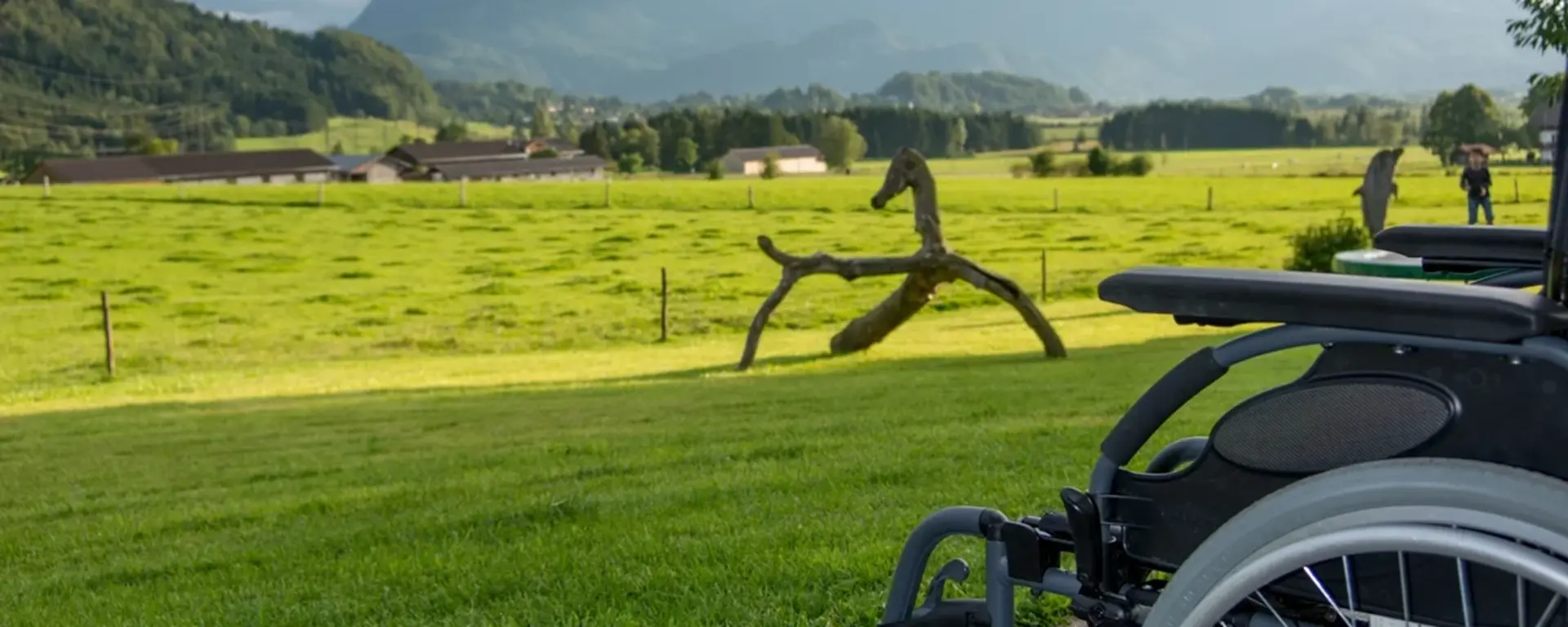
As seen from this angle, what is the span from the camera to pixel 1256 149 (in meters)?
111

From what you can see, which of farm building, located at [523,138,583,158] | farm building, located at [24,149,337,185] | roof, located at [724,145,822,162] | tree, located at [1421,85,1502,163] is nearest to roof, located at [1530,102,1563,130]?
tree, located at [1421,85,1502,163]

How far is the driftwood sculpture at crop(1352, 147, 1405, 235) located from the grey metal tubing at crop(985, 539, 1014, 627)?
20648mm

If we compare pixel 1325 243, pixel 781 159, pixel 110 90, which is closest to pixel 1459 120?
pixel 1325 243

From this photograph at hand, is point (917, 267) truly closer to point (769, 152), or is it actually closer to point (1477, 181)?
point (1477, 181)

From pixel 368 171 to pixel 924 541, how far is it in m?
123

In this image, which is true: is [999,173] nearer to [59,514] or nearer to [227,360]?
[227,360]

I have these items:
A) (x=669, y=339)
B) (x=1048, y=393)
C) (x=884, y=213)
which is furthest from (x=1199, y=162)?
(x=1048, y=393)

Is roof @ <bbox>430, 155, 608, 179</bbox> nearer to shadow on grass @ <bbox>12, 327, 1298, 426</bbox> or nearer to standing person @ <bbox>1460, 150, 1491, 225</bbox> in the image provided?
standing person @ <bbox>1460, 150, 1491, 225</bbox>

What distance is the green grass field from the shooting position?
4.63 meters

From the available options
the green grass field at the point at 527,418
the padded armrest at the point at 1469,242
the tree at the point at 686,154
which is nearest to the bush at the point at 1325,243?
the green grass field at the point at 527,418

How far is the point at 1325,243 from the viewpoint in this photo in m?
25.9

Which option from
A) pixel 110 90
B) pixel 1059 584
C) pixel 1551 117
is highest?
pixel 110 90

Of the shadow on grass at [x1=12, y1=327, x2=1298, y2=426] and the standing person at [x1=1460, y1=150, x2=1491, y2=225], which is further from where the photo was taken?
the standing person at [x1=1460, y1=150, x2=1491, y2=225]

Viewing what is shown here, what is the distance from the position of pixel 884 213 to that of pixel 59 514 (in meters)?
44.9
